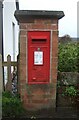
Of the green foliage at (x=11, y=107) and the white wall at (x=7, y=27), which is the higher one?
the white wall at (x=7, y=27)

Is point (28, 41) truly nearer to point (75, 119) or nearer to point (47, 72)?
point (47, 72)

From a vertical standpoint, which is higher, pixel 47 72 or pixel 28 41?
pixel 28 41

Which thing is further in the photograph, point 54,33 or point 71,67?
point 71,67

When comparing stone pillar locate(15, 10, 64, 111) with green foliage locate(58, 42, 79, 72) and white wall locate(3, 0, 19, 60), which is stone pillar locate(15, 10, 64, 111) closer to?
green foliage locate(58, 42, 79, 72)

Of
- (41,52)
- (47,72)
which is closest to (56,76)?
(47,72)

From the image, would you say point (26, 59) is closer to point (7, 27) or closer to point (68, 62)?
point (68, 62)

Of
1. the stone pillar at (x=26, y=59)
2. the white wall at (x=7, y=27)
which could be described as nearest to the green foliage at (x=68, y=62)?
the stone pillar at (x=26, y=59)

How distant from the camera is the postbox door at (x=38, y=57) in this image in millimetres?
5922

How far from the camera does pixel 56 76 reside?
239 inches

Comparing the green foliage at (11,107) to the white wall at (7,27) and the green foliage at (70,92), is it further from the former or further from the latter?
the white wall at (7,27)

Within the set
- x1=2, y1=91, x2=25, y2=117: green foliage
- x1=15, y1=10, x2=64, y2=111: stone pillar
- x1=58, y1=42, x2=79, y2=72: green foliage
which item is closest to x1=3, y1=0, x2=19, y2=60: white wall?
x1=58, y1=42, x2=79, y2=72: green foliage

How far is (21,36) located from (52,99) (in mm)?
1386

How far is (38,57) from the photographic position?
5945 mm

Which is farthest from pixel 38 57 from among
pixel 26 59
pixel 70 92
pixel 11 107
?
pixel 11 107
